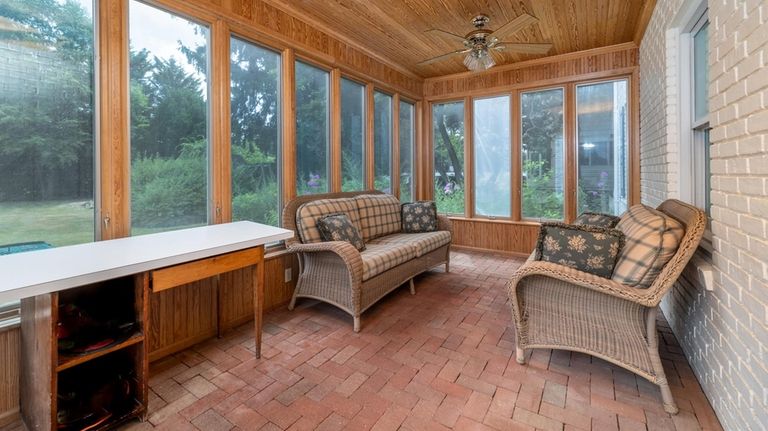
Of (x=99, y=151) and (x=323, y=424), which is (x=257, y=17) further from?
(x=323, y=424)

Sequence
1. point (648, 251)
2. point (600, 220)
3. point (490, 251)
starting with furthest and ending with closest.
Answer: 1. point (490, 251)
2. point (600, 220)
3. point (648, 251)

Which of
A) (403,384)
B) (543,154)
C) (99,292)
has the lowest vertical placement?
(403,384)

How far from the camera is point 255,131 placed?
2955mm

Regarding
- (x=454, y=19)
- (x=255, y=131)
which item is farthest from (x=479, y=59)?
(x=255, y=131)

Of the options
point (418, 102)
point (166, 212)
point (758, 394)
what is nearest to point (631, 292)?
point (758, 394)

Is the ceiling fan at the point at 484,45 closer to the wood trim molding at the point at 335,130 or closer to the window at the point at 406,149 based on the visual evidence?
the wood trim molding at the point at 335,130

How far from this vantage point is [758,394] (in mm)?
1279

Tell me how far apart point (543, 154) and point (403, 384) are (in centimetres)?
395

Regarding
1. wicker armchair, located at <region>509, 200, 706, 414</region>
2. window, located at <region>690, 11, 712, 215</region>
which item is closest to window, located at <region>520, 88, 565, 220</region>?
window, located at <region>690, 11, 712, 215</region>

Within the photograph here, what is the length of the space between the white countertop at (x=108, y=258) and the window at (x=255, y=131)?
71cm

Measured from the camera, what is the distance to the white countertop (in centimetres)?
126

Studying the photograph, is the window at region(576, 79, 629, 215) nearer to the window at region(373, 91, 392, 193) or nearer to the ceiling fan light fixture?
the ceiling fan light fixture

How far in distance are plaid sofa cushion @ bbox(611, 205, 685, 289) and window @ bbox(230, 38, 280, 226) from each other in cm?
266

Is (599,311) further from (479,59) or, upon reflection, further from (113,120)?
(113,120)
